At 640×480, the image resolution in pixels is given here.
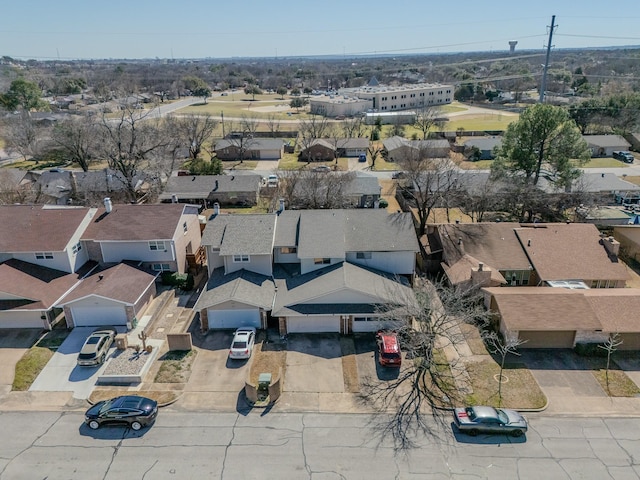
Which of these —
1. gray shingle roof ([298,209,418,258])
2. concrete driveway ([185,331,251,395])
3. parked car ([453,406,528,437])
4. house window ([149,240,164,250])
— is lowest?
concrete driveway ([185,331,251,395])

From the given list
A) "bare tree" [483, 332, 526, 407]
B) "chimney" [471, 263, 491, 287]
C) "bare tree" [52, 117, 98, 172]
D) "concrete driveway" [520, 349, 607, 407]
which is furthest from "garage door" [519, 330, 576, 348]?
"bare tree" [52, 117, 98, 172]

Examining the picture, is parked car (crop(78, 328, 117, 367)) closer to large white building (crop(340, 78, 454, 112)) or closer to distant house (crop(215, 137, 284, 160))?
distant house (crop(215, 137, 284, 160))

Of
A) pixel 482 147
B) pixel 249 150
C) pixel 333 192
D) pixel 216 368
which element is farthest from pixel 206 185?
pixel 482 147

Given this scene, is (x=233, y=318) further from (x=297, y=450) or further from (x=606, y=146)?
(x=606, y=146)

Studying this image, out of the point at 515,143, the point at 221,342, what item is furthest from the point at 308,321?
the point at 515,143

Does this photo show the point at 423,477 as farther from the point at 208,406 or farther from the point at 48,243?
the point at 48,243

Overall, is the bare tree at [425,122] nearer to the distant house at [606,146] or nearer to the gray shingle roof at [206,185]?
the distant house at [606,146]

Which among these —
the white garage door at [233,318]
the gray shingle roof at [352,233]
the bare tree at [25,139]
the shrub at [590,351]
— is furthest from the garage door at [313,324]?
the bare tree at [25,139]
